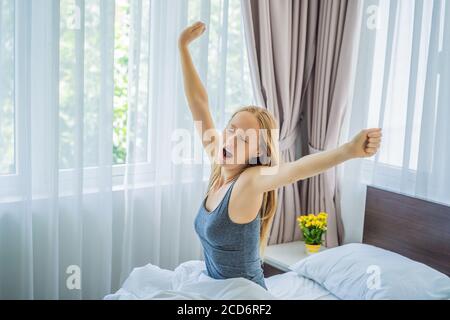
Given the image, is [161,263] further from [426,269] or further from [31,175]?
[426,269]

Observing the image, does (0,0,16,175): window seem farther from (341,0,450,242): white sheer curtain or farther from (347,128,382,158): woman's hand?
(341,0,450,242): white sheer curtain

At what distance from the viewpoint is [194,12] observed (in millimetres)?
2740

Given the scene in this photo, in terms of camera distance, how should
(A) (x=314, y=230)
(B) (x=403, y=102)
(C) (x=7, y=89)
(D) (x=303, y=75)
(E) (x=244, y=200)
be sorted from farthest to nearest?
(D) (x=303, y=75) < (A) (x=314, y=230) < (B) (x=403, y=102) < (C) (x=7, y=89) < (E) (x=244, y=200)

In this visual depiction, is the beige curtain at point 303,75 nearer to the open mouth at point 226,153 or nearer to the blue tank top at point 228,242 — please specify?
the open mouth at point 226,153

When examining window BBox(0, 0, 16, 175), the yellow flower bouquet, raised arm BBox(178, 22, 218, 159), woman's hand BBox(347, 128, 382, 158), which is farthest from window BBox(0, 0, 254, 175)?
woman's hand BBox(347, 128, 382, 158)

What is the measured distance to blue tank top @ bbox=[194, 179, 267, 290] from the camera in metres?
1.79

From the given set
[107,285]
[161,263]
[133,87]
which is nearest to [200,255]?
[161,263]

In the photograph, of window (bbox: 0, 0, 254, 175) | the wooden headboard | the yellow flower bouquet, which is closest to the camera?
window (bbox: 0, 0, 254, 175)

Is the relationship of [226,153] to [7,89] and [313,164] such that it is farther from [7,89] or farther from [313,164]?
[7,89]

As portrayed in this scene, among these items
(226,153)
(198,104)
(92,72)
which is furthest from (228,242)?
(92,72)

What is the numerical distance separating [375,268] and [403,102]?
84 centimetres

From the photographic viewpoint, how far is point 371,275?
232 cm

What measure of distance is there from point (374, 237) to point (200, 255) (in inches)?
34.5

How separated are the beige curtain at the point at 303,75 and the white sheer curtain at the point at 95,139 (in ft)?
0.44
